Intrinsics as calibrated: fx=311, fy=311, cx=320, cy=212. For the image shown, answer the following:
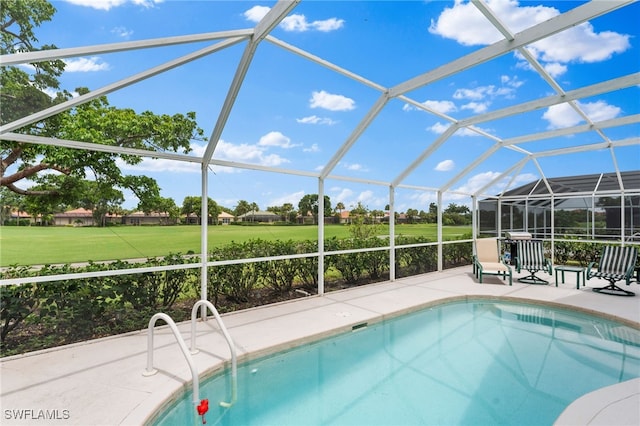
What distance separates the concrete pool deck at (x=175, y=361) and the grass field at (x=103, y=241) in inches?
49.5

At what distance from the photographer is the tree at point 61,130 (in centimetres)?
359

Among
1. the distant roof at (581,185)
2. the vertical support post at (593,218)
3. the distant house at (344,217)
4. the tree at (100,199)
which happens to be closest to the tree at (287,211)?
the distant house at (344,217)

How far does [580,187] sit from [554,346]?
898 centimetres

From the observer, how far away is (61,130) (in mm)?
4242

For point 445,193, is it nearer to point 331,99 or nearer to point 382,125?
point 382,125

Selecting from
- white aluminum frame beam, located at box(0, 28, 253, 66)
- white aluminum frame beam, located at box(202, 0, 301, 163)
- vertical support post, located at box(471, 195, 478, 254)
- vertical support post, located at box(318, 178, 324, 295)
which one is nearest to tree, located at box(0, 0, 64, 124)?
white aluminum frame beam, located at box(0, 28, 253, 66)

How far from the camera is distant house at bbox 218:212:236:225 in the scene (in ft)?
19.7

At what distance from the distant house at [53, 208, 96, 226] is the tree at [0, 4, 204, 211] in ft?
0.82

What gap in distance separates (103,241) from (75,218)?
19.8 inches

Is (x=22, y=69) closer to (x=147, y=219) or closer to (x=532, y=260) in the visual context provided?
(x=147, y=219)

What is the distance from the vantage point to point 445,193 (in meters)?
10.1

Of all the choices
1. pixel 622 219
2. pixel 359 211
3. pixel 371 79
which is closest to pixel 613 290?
pixel 622 219

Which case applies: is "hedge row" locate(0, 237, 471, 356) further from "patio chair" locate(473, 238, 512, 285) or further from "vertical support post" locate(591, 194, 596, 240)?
"vertical support post" locate(591, 194, 596, 240)

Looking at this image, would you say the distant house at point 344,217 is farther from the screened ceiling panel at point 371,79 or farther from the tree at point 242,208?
the tree at point 242,208
